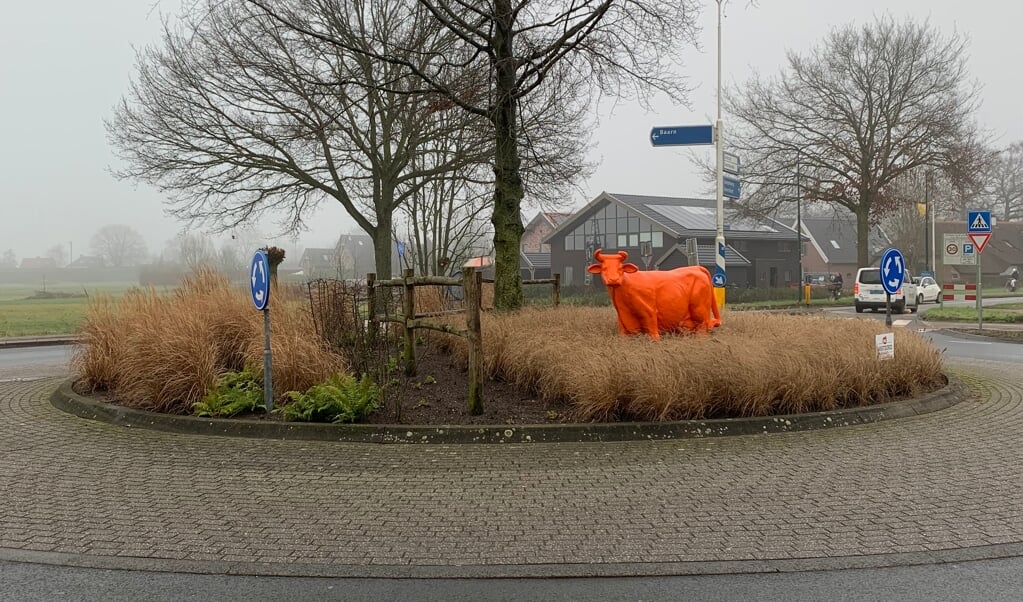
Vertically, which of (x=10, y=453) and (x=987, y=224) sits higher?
(x=987, y=224)

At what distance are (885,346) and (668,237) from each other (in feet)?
125

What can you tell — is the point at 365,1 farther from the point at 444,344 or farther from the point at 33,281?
the point at 33,281

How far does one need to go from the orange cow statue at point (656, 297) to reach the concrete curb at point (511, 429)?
2.58 metres

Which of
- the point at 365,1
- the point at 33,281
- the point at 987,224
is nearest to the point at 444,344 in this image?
the point at 365,1

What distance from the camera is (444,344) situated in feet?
35.1

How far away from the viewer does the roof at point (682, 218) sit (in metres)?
45.4

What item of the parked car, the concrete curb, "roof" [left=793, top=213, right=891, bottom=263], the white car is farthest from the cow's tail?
"roof" [left=793, top=213, right=891, bottom=263]

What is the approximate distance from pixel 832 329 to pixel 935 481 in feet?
15.2

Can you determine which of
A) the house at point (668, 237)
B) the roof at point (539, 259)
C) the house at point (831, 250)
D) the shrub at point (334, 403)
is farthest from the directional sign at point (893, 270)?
the house at point (831, 250)

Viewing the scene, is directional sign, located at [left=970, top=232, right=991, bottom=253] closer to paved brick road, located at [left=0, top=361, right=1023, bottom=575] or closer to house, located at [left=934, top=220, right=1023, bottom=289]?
paved brick road, located at [left=0, top=361, right=1023, bottom=575]

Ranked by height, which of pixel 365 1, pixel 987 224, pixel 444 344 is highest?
pixel 365 1

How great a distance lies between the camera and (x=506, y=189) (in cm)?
1073

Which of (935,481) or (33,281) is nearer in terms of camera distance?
(935,481)

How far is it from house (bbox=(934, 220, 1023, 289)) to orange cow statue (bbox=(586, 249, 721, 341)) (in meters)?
63.0
